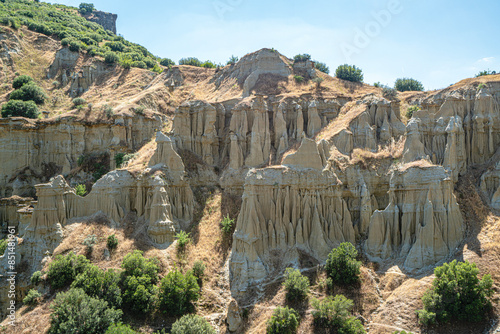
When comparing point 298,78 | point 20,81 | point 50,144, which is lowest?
point 50,144

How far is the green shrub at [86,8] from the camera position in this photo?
371 feet

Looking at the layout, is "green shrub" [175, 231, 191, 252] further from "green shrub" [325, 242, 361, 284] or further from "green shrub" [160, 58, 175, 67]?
"green shrub" [160, 58, 175, 67]

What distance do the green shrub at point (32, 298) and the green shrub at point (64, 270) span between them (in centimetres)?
131

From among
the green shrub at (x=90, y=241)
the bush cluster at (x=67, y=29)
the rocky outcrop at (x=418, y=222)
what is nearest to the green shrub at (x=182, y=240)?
the green shrub at (x=90, y=241)

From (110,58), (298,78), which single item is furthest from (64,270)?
(110,58)

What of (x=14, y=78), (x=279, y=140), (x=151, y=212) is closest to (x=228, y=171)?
(x=279, y=140)

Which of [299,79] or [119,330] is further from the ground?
[299,79]

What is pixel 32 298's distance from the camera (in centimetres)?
2883

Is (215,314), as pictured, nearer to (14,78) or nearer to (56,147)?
(56,147)

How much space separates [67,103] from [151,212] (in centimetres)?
A: 3787

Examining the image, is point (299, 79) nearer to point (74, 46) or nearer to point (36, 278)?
point (36, 278)

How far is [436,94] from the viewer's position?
43031mm

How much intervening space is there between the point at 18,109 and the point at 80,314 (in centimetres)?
3966

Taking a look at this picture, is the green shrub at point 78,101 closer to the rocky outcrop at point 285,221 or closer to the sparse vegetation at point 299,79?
the sparse vegetation at point 299,79
